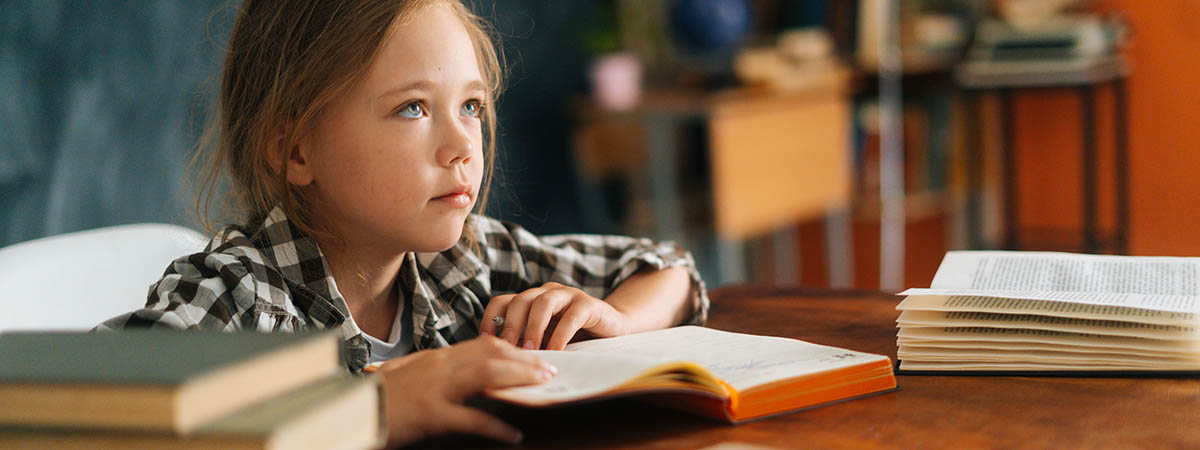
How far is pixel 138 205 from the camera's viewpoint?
2.04m

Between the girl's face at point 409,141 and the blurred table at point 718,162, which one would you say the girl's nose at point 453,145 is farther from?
the blurred table at point 718,162

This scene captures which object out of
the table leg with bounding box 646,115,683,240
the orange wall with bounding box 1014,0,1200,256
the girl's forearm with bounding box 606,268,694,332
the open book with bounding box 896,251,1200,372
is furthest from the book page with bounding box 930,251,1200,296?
the orange wall with bounding box 1014,0,1200,256

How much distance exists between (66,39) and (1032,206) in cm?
348

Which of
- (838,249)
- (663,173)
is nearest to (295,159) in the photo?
(663,173)

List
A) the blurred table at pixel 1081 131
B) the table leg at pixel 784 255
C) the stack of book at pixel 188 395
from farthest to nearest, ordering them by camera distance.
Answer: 1. the table leg at pixel 784 255
2. the blurred table at pixel 1081 131
3. the stack of book at pixel 188 395

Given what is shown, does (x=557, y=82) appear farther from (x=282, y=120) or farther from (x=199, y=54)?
(x=282, y=120)

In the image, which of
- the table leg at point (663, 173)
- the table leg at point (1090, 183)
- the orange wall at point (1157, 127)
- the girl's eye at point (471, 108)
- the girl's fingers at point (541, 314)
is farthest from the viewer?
the orange wall at point (1157, 127)

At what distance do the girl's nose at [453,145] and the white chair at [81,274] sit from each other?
14.8 inches

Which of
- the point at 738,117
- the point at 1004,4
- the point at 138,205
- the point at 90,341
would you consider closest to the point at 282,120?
the point at 90,341

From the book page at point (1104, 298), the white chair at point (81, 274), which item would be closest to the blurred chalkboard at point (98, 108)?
the white chair at point (81, 274)

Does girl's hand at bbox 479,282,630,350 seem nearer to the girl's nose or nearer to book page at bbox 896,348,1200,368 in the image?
the girl's nose

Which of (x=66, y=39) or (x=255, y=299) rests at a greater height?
(x=66, y=39)

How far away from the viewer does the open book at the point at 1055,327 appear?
2.77 feet

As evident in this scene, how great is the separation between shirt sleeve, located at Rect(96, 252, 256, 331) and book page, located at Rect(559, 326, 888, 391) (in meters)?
0.27
